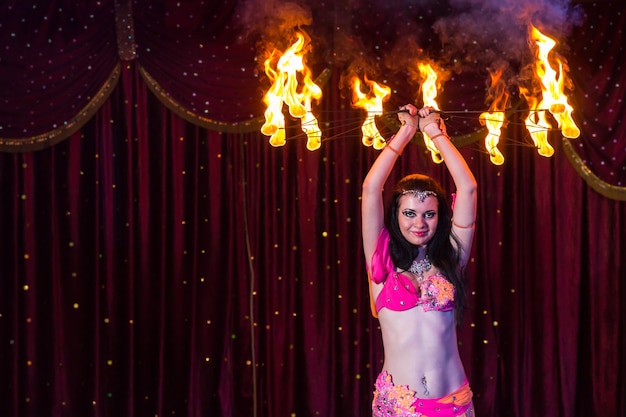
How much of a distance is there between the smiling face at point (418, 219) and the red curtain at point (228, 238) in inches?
59.7

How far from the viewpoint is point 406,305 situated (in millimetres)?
2533

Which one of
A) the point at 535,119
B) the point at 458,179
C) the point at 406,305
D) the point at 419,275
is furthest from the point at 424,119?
the point at 535,119

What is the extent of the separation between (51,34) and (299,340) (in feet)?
7.65

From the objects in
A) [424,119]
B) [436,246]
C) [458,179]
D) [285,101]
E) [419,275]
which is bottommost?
[419,275]

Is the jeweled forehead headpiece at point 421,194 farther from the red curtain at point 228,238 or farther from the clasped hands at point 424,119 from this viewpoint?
the red curtain at point 228,238

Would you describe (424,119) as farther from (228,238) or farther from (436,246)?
(228,238)

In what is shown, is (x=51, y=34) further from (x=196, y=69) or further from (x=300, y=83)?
(x=300, y=83)

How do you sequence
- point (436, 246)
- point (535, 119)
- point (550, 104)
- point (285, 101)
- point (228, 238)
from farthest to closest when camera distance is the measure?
point (228, 238), point (535, 119), point (285, 101), point (550, 104), point (436, 246)

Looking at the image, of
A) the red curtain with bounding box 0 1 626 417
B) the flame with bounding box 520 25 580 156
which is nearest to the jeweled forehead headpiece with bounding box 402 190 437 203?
the flame with bounding box 520 25 580 156

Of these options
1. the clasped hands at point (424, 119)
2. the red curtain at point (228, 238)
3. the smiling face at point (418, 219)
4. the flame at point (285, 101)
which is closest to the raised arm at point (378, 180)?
the clasped hands at point (424, 119)

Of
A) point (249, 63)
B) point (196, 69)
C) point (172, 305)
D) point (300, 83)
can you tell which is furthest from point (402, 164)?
point (172, 305)

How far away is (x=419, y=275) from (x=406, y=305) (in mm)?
141

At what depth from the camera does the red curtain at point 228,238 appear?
400 centimetres

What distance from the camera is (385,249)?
2.63m
